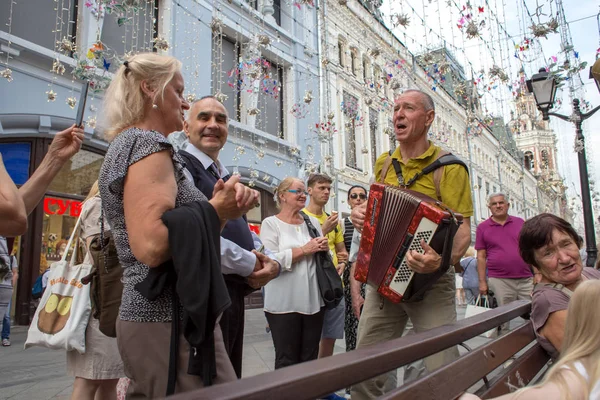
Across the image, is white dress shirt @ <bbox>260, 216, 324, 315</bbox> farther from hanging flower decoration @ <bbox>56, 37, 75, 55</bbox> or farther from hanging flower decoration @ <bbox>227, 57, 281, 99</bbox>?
hanging flower decoration @ <bbox>227, 57, 281, 99</bbox>

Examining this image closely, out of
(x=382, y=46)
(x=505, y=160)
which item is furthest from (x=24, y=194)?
(x=505, y=160)

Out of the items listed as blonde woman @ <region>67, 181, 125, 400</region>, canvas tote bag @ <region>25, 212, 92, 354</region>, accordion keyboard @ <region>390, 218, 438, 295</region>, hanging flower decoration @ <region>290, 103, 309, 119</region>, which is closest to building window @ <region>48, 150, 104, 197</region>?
hanging flower decoration @ <region>290, 103, 309, 119</region>

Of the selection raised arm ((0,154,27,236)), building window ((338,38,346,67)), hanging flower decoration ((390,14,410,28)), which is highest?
building window ((338,38,346,67))

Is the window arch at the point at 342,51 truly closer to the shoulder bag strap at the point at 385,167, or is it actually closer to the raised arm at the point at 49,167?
the shoulder bag strap at the point at 385,167

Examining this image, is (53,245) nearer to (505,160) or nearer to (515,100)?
(515,100)

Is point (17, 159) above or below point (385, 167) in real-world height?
above

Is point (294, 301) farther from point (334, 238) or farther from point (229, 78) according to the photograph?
point (229, 78)

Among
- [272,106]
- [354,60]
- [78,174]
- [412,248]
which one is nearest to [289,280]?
[412,248]

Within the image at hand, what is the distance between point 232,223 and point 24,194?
35.0 inches

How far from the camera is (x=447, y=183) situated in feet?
9.07

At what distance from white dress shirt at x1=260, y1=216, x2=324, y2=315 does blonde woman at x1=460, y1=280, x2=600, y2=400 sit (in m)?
2.04

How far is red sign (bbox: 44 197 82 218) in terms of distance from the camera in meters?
8.52

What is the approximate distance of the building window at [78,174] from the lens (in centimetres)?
877

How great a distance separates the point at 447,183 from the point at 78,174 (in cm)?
821
